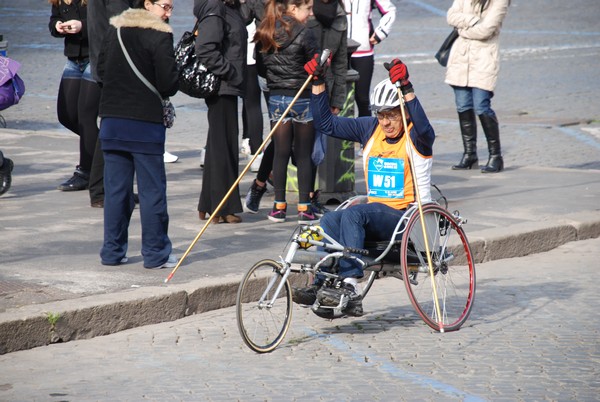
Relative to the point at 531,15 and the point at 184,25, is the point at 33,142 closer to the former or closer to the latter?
the point at 184,25

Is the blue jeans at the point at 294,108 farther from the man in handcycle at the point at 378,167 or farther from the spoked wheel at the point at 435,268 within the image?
the spoked wheel at the point at 435,268

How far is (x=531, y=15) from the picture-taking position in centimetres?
2848

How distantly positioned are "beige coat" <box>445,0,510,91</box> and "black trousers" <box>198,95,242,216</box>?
3.55m

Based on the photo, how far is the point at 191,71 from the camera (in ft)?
27.8

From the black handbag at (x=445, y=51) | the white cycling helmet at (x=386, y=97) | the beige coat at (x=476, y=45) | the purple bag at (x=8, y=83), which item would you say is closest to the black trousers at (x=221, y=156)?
the purple bag at (x=8, y=83)

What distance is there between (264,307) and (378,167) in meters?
1.25

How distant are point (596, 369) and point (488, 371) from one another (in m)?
0.54

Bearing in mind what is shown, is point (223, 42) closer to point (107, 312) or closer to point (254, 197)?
point (254, 197)

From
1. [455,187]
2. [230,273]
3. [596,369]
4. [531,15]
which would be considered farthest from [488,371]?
[531,15]

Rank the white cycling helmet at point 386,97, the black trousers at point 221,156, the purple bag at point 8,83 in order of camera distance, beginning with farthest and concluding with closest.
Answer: the black trousers at point 221,156
the purple bag at point 8,83
the white cycling helmet at point 386,97

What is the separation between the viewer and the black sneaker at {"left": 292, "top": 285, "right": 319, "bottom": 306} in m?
6.10

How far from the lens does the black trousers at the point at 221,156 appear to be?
8664mm

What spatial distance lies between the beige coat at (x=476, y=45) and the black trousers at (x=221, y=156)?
3555 millimetres

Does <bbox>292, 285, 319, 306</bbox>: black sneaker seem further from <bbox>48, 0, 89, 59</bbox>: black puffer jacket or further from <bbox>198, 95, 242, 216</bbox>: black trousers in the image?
<bbox>48, 0, 89, 59</bbox>: black puffer jacket
